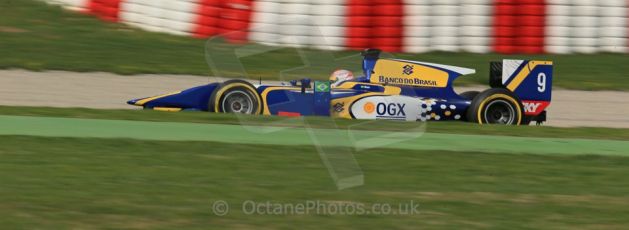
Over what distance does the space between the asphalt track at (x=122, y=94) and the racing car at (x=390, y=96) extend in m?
0.66

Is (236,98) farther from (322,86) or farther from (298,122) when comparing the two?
(298,122)

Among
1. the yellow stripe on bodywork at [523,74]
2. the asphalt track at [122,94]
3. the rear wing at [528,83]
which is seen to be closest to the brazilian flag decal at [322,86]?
the rear wing at [528,83]

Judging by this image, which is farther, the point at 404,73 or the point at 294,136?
the point at 404,73

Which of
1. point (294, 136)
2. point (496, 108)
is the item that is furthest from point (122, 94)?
point (496, 108)

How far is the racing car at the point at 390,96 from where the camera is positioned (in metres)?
9.95

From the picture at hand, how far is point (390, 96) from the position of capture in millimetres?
10234

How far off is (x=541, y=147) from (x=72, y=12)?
9.11 meters

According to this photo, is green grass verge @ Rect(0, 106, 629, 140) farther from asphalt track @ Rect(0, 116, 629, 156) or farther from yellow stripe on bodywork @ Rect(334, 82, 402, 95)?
yellow stripe on bodywork @ Rect(334, 82, 402, 95)

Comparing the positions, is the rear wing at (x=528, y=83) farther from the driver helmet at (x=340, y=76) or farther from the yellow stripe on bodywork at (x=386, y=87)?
the driver helmet at (x=340, y=76)

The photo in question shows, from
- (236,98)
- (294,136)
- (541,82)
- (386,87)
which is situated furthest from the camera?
(541,82)

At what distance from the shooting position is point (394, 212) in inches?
231

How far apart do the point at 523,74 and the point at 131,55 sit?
5.47m

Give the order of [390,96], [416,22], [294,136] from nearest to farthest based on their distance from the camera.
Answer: [294,136], [390,96], [416,22]

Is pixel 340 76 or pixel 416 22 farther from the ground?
pixel 416 22
